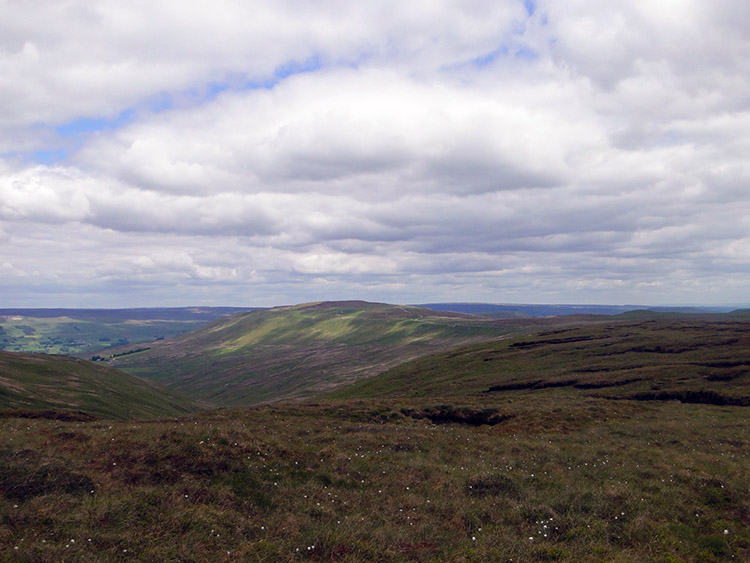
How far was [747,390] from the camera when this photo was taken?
56812 millimetres

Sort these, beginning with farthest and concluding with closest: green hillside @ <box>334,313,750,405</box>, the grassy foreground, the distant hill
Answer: the distant hill < green hillside @ <box>334,313,750,405</box> < the grassy foreground

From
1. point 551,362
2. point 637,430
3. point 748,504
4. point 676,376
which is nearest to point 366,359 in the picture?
point 551,362

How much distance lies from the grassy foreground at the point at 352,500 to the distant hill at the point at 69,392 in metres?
49.6

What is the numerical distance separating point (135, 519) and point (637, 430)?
38.1 meters

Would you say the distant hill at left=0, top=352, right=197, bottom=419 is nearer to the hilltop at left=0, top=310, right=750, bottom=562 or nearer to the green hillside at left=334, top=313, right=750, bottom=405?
the green hillside at left=334, top=313, right=750, bottom=405

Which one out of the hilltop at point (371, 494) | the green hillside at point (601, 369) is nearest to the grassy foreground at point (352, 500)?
the hilltop at point (371, 494)

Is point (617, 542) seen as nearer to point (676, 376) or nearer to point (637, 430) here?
point (637, 430)

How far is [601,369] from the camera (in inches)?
3228

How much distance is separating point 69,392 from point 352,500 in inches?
3503

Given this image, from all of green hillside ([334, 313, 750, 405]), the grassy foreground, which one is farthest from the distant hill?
the grassy foreground

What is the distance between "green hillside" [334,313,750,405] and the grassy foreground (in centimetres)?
3980

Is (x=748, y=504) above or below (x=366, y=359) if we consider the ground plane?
above

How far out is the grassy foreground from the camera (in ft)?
44.2

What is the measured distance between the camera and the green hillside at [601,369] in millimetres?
63531
